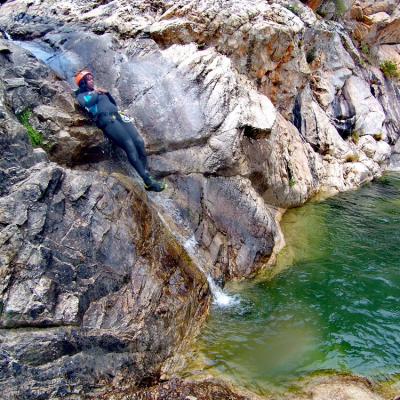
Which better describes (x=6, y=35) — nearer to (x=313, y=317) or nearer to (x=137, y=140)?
(x=137, y=140)

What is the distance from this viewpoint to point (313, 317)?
27.4 ft

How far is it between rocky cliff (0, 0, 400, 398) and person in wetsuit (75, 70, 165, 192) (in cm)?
34

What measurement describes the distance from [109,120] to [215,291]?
16.3 ft

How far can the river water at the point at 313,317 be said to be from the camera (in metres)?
6.95

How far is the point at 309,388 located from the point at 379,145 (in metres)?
18.3

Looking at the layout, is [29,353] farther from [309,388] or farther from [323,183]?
[323,183]

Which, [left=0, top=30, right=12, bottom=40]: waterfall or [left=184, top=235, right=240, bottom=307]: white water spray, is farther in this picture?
[left=0, top=30, right=12, bottom=40]: waterfall

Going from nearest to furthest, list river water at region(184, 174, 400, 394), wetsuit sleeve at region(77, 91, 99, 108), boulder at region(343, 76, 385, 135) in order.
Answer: river water at region(184, 174, 400, 394) < wetsuit sleeve at region(77, 91, 99, 108) < boulder at region(343, 76, 385, 135)

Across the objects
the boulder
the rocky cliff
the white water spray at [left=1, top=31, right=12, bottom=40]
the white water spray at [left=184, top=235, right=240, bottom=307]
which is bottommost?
the boulder

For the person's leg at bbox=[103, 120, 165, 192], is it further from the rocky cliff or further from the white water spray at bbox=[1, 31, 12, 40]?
the white water spray at bbox=[1, 31, 12, 40]

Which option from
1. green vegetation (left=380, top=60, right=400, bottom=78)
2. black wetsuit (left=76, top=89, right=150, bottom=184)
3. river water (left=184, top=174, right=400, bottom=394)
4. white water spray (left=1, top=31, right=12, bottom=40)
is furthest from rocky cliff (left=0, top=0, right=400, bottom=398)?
green vegetation (left=380, top=60, right=400, bottom=78)

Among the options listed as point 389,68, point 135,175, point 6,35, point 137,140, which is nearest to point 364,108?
point 389,68

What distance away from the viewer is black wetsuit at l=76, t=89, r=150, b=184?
948 cm

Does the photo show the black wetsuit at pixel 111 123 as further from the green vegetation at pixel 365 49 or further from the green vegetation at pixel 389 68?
the green vegetation at pixel 389 68
